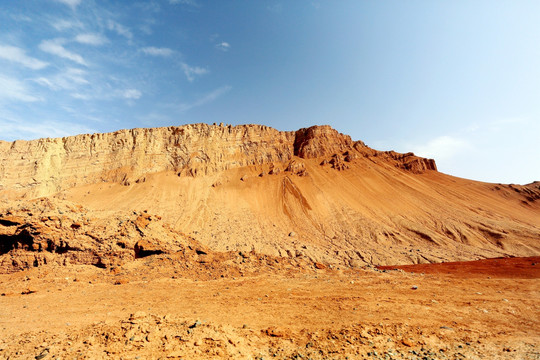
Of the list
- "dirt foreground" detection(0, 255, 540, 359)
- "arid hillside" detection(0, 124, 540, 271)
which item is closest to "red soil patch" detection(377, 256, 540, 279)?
"dirt foreground" detection(0, 255, 540, 359)

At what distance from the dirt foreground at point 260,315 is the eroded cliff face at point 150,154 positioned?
2172 centimetres

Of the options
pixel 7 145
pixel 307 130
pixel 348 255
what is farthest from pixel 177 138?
pixel 348 255

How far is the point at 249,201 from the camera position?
2733 centimetres

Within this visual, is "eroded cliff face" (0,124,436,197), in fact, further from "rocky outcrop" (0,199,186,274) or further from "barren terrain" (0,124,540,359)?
"rocky outcrop" (0,199,186,274)

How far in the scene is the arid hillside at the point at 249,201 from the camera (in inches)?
503

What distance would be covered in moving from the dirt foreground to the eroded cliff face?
21720 millimetres

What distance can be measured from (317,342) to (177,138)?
110 feet

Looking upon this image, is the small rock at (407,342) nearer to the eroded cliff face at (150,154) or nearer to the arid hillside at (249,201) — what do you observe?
the arid hillside at (249,201)

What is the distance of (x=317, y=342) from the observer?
17.5ft

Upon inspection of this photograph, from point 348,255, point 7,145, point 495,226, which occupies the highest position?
point 7,145

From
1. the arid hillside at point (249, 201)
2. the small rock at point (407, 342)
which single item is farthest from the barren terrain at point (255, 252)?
the arid hillside at point (249, 201)

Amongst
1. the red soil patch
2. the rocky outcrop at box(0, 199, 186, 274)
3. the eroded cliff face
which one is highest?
the eroded cliff face

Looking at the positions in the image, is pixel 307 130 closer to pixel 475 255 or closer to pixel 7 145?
pixel 475 255

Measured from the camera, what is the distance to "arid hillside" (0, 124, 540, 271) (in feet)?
41.9
